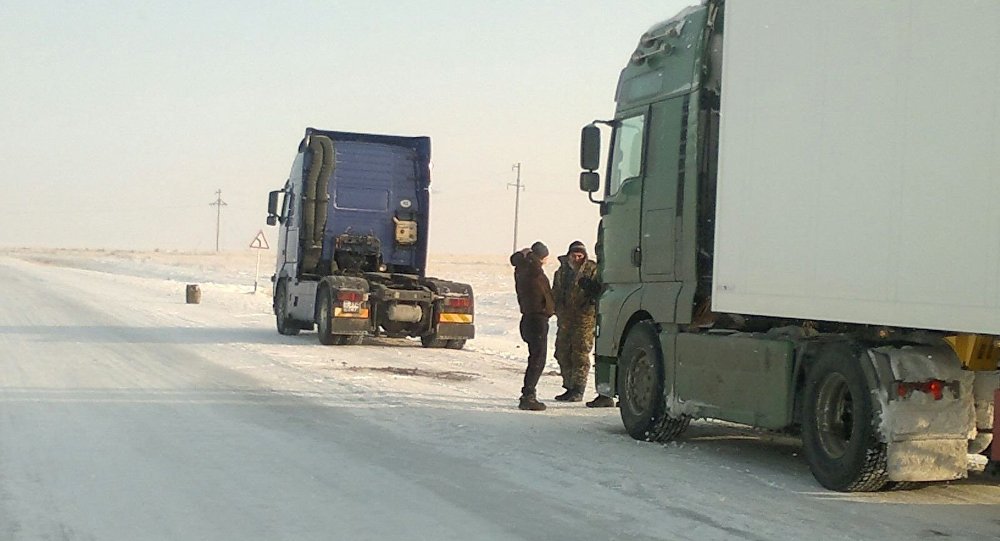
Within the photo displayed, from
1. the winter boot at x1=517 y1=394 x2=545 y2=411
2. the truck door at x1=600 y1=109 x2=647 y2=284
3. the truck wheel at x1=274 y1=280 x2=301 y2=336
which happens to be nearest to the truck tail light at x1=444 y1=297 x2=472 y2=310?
the truck wheel at x1=274 y1=280 x2=301 y2=336

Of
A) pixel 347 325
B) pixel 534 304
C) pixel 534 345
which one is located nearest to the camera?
pixel 534 345

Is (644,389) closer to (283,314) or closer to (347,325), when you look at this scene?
(347,325)

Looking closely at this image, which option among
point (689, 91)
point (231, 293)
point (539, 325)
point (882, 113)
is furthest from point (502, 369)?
point (231, 293)

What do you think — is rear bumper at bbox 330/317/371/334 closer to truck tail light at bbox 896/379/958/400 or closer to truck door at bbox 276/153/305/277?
truck door at bbox 276/153/305/277

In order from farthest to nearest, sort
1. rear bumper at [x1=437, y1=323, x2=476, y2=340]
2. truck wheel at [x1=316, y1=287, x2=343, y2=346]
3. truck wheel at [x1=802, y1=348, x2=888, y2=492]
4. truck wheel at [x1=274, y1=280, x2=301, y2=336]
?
1. truck wheel at [x1=274, y1=280, x2=301, y2=336]
2. rear bumper at [x1=437, y1=323, x2=476, y2=340]
3. truck wheel at [x1=316, y1=287, x2=343, y2=346]
4. truck wheel at [x1=802, y1=348, x2=888, y2=492]

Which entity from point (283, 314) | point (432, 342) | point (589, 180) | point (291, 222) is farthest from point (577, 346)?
point (283, 314)

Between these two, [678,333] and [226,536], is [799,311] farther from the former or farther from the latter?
[226,536]

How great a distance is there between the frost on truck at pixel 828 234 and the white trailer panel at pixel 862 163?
1cm

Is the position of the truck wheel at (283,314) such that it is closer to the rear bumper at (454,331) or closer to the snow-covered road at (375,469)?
the rear bumper at (454,331)

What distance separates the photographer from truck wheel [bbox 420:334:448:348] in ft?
69.0

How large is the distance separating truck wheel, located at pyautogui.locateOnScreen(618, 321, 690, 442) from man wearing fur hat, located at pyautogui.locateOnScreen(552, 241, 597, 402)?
2.60 metres

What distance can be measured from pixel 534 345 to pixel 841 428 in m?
4.98

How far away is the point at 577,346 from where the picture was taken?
528 inches

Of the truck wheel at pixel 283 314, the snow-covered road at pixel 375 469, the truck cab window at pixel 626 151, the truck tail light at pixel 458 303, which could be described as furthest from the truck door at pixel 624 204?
the truck wheel at pixel 283 314
